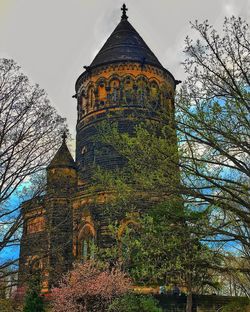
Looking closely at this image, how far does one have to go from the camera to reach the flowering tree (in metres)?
16.8

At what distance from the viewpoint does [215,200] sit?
9.54 metres

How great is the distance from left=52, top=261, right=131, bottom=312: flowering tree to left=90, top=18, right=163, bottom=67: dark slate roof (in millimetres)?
14670

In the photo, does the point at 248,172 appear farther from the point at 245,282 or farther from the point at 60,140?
the point at 245,282

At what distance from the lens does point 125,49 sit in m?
29.1

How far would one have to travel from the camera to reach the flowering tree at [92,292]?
1684 centimetres

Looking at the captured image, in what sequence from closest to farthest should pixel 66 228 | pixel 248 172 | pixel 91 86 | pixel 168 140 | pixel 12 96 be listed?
1. pixel 248 172
2. pixel 168 140
3. pixel 12 96
4. pixel 66 228
5. pixel 91 86

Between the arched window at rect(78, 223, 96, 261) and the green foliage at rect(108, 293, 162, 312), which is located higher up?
the arched window at rect(78, 223, 96, 261)

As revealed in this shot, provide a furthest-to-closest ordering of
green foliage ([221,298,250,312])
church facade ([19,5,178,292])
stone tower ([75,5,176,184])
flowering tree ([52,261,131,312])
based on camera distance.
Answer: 1. stone tower ([75,5,176,184])
2. church facade ([19,5,178,292])
3. green foliage ([221,298,250,312])
4. flowering tree ([52,261,131,312])

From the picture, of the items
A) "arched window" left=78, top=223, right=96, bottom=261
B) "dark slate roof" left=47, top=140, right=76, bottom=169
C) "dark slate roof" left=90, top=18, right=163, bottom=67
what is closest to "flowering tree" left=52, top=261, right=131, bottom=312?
"arched window" left=78, top=223, right=96, bottom=261

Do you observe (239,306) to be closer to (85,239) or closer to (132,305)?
(132,305)

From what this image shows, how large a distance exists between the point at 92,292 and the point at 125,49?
1716 cm

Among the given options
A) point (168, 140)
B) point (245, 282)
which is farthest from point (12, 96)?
point (245, 282)

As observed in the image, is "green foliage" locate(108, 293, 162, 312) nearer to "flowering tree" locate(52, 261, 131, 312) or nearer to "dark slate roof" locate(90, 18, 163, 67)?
"flowering tree" locate(52, 261, 131, 312)

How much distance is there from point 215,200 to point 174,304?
1153 cm
